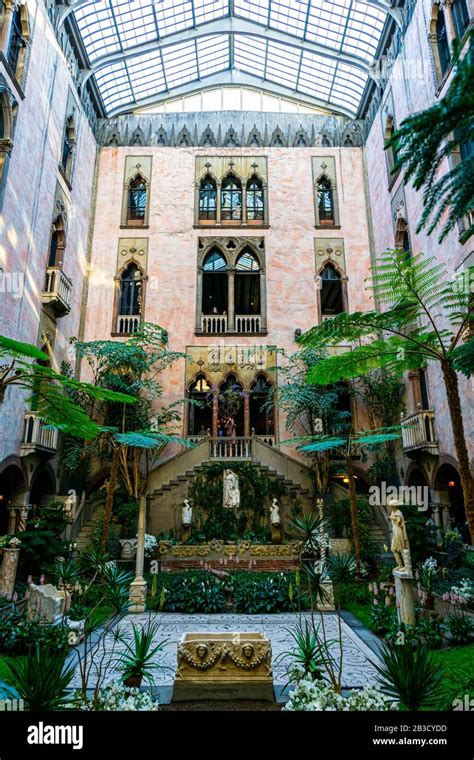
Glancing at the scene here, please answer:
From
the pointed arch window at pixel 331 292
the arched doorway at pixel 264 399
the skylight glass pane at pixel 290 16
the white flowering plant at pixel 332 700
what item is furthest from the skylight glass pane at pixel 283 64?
the white flowering plant at pixel 332 700

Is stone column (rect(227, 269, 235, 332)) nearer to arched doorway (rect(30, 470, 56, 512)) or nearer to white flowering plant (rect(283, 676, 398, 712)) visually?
arched doorway (rect(30, 470, 56, 512))

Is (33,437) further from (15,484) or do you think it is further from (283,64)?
(283,64)

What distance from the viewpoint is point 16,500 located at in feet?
46.2

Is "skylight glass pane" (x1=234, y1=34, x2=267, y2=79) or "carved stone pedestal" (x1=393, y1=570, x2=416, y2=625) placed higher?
"skylight glass pane" (x1=234, y1=34, x2=267, y2=79)

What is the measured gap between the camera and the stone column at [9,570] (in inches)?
405

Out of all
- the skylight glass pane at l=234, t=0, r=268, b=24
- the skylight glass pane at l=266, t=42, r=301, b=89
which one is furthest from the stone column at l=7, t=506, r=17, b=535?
the skylight glass pane at l=266, t=42, r=301, b=89

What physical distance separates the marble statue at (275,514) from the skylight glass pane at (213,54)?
20.7 m

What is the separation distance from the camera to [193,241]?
21.1m

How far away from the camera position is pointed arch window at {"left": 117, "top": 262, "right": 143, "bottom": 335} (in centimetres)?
2011

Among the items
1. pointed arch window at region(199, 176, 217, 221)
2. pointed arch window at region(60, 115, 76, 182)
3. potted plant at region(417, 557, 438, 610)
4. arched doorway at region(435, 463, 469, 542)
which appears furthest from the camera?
pointed arch window at region(199, 176, 217, 221)

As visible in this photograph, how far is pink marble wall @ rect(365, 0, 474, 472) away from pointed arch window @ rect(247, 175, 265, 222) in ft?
15.7

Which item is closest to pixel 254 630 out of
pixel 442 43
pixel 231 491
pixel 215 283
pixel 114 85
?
pixel 231 491

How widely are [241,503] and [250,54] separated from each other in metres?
21.1
